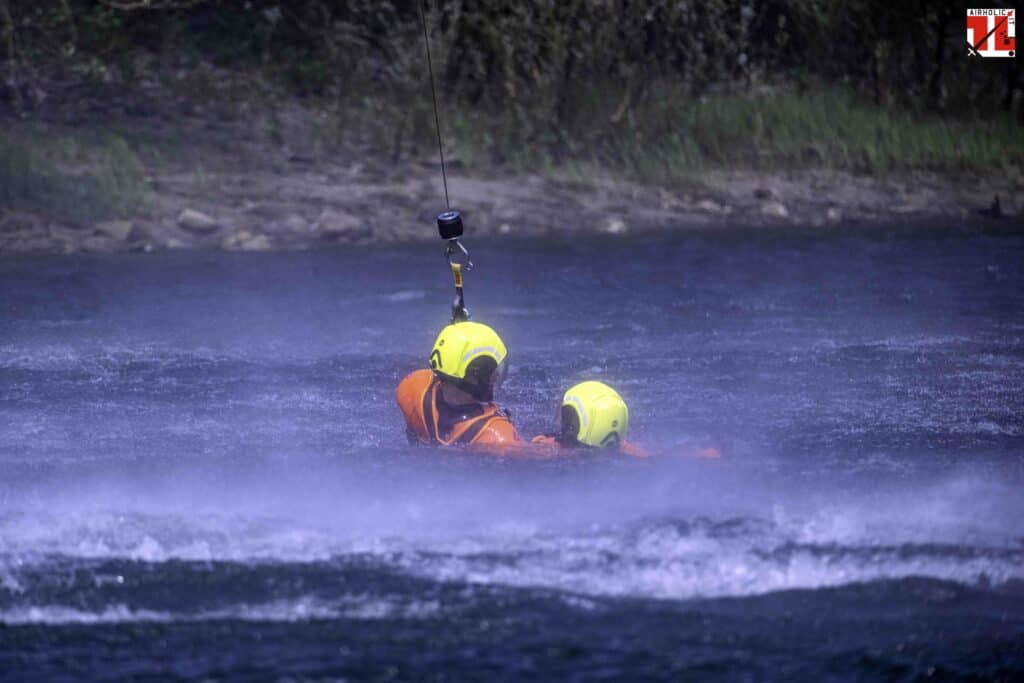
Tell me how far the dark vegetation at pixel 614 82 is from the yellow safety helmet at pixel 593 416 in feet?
30.8

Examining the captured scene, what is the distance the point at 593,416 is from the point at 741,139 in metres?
10.3

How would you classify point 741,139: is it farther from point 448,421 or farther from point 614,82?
point 448,421

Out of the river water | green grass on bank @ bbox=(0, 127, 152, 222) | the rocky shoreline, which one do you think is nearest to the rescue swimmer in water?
the river water

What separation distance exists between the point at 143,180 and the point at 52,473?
27.8 feet

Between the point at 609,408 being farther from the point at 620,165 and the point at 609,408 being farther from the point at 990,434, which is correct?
the point at 620,165

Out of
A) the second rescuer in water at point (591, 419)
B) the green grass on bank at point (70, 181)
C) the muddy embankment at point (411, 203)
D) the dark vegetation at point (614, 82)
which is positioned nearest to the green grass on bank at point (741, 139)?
the dark vegetation at point (614, 82)

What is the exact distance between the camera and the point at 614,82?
1895 centimetres

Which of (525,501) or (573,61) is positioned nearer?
(525,501)

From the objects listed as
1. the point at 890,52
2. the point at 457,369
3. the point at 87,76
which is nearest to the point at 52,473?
the point at 457,369

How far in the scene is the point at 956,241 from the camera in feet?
52.3

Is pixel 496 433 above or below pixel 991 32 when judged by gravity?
below

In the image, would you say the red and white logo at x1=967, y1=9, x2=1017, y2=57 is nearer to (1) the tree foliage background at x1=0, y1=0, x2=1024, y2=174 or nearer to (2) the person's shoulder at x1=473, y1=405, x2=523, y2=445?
(1) the tree foliage background at x1=0, y1=0, x2=1024, y2=174

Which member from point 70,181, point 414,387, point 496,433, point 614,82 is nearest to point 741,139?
point 614,82

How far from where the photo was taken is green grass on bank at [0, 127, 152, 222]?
16.5m
